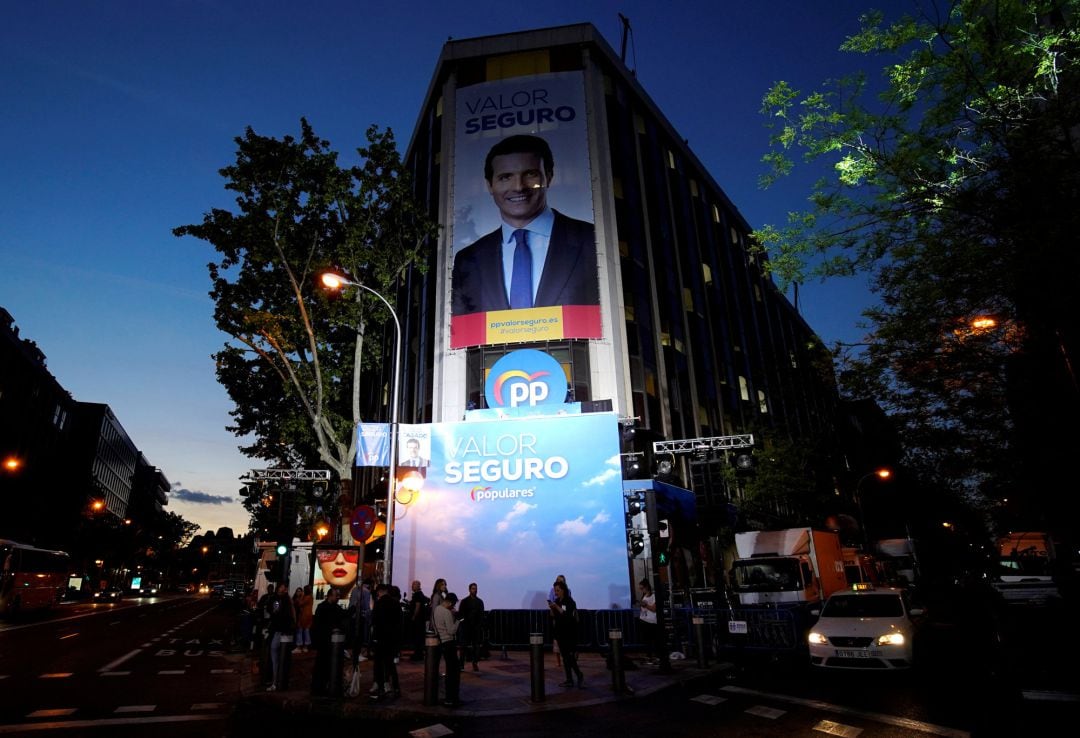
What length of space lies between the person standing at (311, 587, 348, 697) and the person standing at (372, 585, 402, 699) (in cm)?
84

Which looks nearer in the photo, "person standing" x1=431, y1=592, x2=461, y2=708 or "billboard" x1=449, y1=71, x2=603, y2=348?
"person standing" x1=431, y1=592, x2=461, y2=708

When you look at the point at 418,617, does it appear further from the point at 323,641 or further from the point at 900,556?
the point at 900,556

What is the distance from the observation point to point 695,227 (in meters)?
40.1

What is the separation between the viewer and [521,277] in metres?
25.4

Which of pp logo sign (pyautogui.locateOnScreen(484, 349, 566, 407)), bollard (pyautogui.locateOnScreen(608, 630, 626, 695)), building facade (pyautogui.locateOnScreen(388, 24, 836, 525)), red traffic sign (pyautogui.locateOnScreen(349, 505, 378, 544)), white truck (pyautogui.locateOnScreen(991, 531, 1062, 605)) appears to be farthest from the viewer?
building facade (pyautogui.locateOnScreen(388, 24, 836, 525))

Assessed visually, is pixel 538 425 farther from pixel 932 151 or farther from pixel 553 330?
pixel 932 151

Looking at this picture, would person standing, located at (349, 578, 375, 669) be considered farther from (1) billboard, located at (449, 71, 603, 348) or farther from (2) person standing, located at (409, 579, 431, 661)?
(1) billboard, located at (449, 71, 603, 348)

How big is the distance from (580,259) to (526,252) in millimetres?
2499

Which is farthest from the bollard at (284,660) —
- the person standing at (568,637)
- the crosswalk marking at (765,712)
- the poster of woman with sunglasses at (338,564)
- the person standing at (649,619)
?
the poster of woman with sunglasses at (338,564)

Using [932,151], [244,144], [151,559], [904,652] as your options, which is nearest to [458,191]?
[244,144]

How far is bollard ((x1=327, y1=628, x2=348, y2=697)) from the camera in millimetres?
9273

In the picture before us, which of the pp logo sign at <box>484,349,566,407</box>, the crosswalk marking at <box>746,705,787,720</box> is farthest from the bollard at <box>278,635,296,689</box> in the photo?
the pp logo sign at <box>484,349,566,407</box>

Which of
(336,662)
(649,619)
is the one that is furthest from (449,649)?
(649,619)

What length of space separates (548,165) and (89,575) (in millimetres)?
89257
